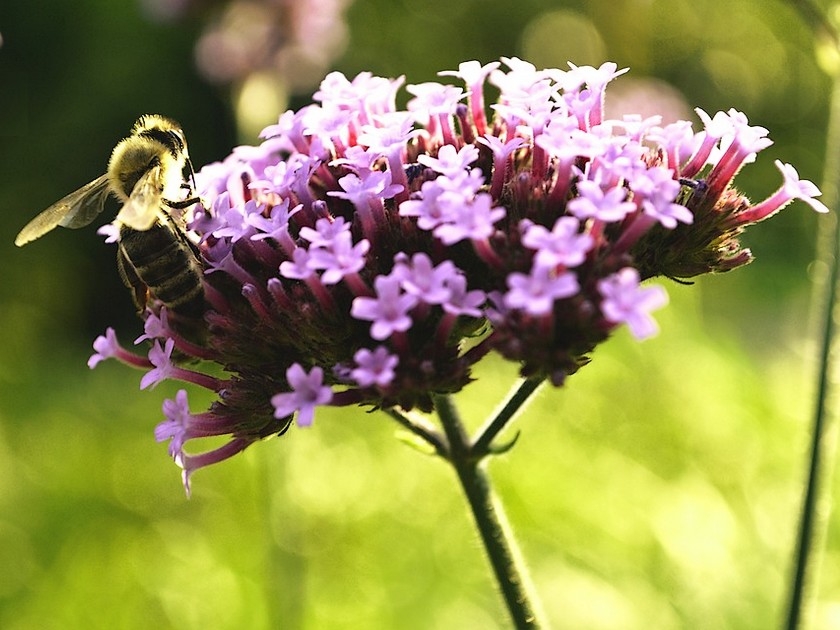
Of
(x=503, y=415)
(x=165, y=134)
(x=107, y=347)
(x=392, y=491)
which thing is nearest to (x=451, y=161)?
(x=503, y=415)

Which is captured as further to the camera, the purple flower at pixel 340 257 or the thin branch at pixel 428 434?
the thin branch at pixel 428 434

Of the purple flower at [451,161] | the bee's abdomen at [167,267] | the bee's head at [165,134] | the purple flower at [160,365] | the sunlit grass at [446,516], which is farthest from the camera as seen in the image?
the sunlit grass at [446,516]

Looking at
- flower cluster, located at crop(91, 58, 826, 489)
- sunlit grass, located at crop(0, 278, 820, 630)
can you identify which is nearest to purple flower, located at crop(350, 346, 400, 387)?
flower cluster, located at crop(91, 58, 826, 489)

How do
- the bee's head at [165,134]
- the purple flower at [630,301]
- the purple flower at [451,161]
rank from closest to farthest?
the purple flower at [630,301] < the purple flower at [451,161] < the bee's head at [165,134]

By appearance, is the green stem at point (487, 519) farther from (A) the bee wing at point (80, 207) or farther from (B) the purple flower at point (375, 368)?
(A) the bee wing at point (80, 207)

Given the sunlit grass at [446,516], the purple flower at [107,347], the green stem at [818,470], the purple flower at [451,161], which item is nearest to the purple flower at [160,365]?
the purple flower at [107,347]

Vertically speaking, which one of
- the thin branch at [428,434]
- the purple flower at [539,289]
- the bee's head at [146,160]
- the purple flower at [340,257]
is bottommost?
the thin branch at [428,434]
